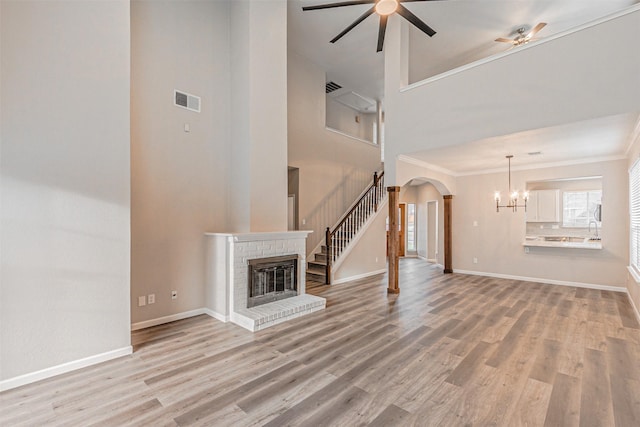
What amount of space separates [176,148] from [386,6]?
3.82 metres

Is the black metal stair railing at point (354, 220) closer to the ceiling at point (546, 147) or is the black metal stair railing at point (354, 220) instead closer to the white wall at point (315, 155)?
the white wall at point (315, 155)

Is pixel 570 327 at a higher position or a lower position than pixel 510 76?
lower

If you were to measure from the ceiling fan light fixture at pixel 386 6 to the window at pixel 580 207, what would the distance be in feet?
20.6

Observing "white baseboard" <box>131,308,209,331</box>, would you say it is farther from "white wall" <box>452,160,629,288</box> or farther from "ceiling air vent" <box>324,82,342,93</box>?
"ceiling air vent" <box>324,82,342,93</box>

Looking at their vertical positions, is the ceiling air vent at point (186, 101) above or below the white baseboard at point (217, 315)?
above

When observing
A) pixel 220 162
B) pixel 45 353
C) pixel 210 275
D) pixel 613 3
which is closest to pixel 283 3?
pixel 220 162

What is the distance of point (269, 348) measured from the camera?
3.22m

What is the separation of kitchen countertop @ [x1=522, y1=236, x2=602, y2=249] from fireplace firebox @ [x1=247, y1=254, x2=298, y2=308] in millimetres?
5408

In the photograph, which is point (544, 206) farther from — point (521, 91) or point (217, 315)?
point (217, 315)

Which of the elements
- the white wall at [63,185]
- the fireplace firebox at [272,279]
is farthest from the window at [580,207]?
the white wall at [63,185]

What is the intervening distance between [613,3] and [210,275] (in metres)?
8.33

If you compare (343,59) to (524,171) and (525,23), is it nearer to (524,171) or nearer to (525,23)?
(525,23)

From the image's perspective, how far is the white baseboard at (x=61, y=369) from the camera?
2458 millimetres

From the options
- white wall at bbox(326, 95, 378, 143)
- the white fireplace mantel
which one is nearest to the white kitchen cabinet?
white wall at bbox(326, 95, 378, 143)
